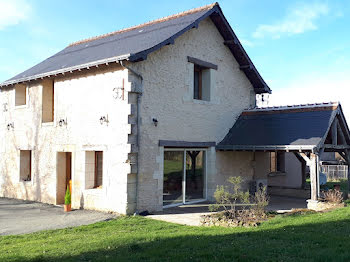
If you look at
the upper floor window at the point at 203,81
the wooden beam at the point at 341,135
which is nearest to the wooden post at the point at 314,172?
the wooden beam at the point at 341,135

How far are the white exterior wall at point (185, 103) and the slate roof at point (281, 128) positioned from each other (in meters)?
0.53

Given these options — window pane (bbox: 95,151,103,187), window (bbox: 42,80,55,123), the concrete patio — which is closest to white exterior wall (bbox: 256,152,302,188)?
the concrete patio

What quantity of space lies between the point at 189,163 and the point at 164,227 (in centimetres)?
414

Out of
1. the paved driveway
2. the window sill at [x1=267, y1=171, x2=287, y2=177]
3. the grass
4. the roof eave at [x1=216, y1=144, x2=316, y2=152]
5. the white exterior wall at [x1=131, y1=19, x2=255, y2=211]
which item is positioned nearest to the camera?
the grass

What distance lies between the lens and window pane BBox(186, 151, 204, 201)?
41.7 ft

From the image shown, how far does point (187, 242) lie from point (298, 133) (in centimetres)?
692

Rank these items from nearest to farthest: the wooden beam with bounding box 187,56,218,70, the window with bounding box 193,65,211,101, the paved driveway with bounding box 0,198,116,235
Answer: the paved driveway with bounding box 0,198,116,235 → the wooden beam with bounding box 187,56,218,70 → the window with bounding box 193,65,211,101

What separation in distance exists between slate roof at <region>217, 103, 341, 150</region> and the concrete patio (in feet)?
6.94

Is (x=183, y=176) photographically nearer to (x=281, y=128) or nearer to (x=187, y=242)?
(x=281, y=128)

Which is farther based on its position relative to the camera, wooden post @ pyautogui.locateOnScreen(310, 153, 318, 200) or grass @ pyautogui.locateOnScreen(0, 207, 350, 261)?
wooden post @ pyautogui.locateOnScreen(310, 153, 318, 200)

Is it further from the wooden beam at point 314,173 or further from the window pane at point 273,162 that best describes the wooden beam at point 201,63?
the window pane at point 273,162

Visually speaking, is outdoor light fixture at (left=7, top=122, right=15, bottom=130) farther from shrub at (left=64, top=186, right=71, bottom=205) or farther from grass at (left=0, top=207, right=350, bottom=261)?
grass at (left=0, top=207, right=350, bottom=261)

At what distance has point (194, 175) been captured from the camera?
1293 cm

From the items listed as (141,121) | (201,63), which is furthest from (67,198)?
(201,63)
